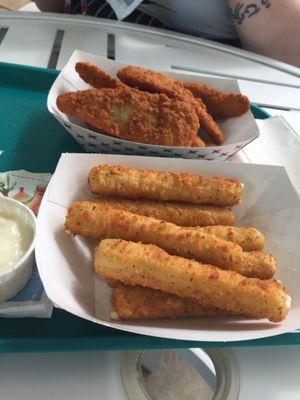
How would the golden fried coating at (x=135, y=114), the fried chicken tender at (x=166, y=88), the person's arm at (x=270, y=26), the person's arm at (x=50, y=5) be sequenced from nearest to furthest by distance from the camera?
the golden fried coating at (x=135, y=114)
the fried chicken tender at (x=166, y=88)
the person's arm at (x=270, y=26)
the person's arm at (x=50, y=5)

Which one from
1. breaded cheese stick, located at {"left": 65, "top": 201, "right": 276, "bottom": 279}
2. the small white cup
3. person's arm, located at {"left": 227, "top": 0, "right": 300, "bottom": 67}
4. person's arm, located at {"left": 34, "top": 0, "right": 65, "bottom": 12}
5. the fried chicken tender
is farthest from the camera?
person's arm, located at {"left": 34, "top": 0, "right": 65, "bottom": 12}

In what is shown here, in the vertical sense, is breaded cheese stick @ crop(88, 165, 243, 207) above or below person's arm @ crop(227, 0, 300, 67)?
below

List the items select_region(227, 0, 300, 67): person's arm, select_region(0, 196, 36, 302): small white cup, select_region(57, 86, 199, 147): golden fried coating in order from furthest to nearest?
select_region(227, 0, 300, 67): person's arm
select_region(57, 86, 199, 147): golden fried coating
select_region(0, 196, 36, 302): small white cup

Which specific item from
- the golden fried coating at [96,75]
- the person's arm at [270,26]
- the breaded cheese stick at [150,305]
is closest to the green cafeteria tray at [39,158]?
the breaded cheese stick at [150,305]

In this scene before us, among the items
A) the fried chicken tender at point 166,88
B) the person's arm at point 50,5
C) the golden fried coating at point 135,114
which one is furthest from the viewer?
the person's arm at point 50,5

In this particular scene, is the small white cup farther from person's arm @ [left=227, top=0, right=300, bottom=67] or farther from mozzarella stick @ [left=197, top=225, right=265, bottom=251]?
person's arm @ [left=227, top=0, right=300, bottom=67]

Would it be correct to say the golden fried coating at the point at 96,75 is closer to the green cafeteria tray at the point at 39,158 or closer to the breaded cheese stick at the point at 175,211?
the green cafeteria tray at the point at 39,158

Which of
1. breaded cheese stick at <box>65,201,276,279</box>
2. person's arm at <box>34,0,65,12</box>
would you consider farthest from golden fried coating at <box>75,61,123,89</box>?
person's arm at <box>34,0,65,12</box>

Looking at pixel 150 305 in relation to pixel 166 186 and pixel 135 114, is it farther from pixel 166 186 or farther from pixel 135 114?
pixel 135 114
